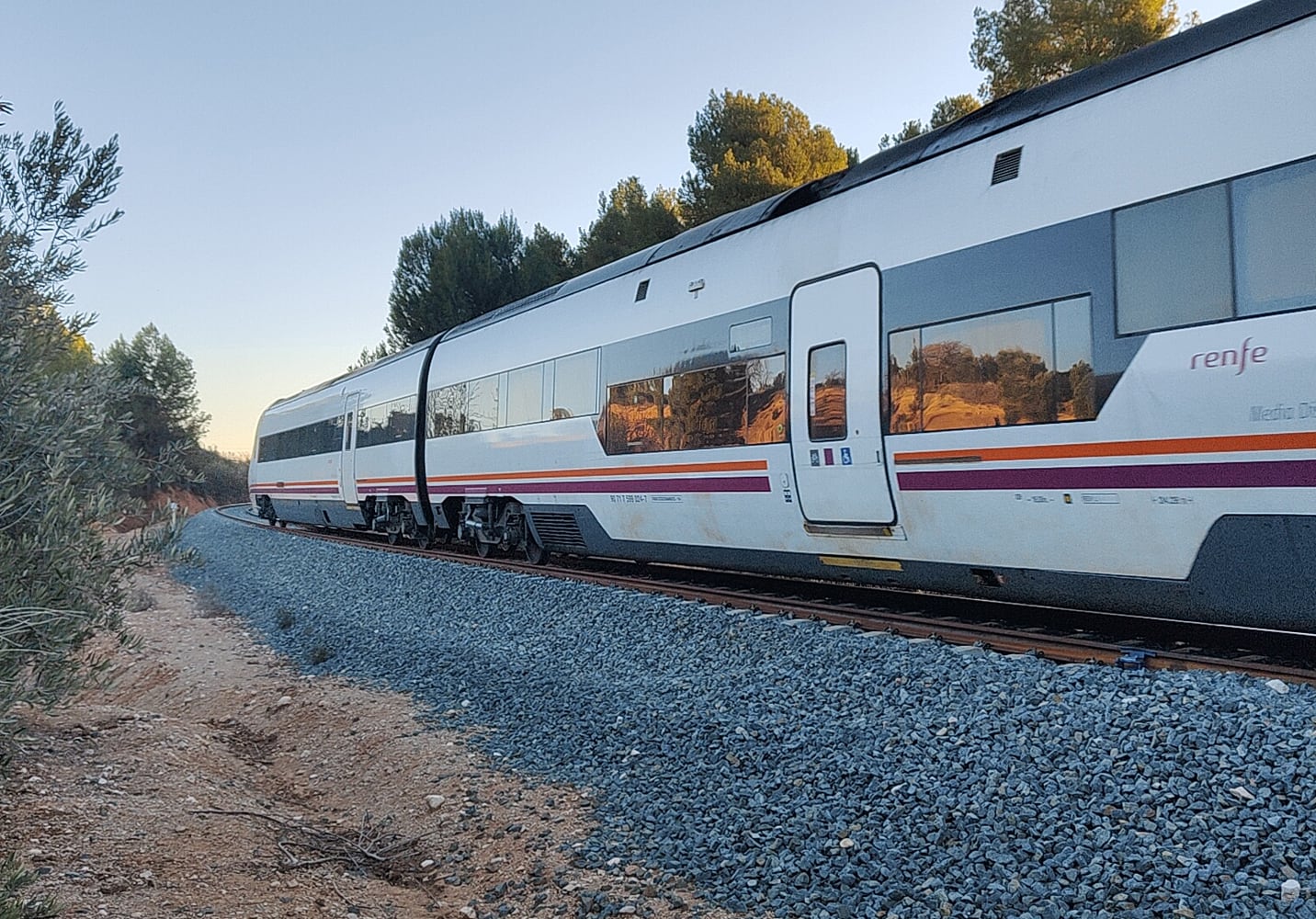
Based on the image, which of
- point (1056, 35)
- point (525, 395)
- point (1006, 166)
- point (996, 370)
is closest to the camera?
point (996, 370)

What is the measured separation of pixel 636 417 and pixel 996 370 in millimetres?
4075

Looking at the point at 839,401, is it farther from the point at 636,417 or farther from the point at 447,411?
the point at 447,411

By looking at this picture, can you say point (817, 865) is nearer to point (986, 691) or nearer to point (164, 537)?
point (986, 691)

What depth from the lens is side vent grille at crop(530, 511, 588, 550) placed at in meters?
10.3

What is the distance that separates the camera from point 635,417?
9.12 metres

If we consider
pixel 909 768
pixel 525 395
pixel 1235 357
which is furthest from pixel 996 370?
pixel 525 395

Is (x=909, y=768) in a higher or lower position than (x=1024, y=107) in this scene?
lower

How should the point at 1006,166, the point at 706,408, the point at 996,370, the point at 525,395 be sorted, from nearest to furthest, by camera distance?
the point at 996,370, the point at 1006,166, the point at 706,408, the point at 525,395

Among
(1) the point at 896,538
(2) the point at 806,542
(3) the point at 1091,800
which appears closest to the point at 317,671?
(2) the point at 806,542

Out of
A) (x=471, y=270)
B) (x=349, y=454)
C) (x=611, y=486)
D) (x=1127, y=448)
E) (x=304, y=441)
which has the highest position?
(x=471, y=270)

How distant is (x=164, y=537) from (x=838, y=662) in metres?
3.79

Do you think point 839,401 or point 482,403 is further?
point 482,403

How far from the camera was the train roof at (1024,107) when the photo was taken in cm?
480

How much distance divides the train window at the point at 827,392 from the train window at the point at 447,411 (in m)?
6.88
